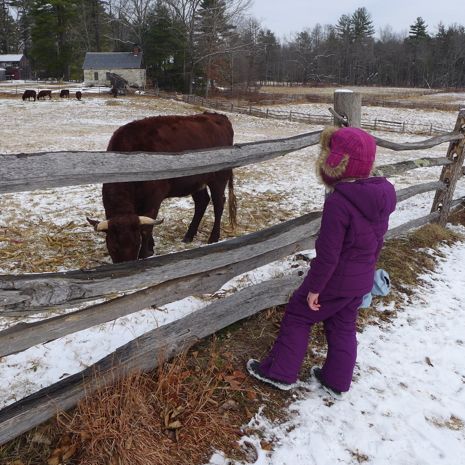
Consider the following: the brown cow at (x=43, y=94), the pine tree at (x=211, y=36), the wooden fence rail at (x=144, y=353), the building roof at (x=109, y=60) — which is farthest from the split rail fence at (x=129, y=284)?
the building roof at (x=109, y=60)

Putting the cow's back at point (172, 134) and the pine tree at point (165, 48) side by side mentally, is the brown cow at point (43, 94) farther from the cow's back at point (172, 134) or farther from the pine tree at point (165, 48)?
the cow's back at point (172, 134)

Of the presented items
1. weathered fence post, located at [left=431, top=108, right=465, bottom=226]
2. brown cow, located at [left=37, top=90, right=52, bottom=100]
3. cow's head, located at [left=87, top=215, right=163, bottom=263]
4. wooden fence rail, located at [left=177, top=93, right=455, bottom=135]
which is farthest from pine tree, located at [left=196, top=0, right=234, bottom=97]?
cow's head, located at [left=87, top=215, right=163, bottom=263]

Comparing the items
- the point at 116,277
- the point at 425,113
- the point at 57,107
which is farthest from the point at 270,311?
the point at 425,113

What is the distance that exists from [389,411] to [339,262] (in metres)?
1.16

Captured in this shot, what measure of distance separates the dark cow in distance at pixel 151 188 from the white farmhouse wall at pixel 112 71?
144 feet

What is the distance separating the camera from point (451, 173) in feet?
19.5

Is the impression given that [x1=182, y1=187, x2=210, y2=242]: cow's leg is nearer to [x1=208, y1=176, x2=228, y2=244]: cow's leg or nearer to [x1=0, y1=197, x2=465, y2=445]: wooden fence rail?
[x1=208, y1=176, x2=228, y2=244]: cow's leg

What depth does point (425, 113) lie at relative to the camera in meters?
35.2

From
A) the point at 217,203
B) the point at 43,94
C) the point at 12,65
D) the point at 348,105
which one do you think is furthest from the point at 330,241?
the point at 12,65

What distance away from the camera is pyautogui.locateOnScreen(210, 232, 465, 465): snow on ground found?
249 cm

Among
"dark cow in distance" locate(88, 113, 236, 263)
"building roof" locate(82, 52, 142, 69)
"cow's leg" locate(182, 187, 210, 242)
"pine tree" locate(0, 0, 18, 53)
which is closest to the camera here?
"dark cow in distance" locate(88, 113, 236, 263)

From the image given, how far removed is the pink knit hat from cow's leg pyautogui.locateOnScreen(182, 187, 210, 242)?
3.55m

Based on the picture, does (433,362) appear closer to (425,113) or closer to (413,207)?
(413,207)

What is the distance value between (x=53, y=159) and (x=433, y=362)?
3259mm
